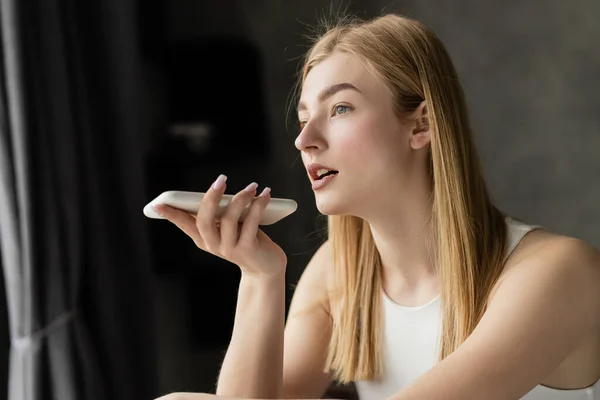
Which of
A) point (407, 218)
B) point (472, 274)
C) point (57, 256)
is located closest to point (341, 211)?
point (407, 218)

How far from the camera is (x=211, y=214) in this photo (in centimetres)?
128

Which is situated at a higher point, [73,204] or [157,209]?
[157,209]

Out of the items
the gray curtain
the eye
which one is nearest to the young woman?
the eye

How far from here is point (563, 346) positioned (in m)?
1.25

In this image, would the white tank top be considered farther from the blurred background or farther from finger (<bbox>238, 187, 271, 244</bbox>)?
the blurred background

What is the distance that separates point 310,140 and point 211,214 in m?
0.22

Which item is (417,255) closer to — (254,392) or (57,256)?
(254,392)

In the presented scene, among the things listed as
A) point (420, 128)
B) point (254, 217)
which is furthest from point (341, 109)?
point (254, 217)

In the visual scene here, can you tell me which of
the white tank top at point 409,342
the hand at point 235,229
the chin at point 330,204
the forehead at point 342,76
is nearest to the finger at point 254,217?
the hand at point 235,229

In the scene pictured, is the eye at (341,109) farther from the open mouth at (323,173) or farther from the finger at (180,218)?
the finger at (180,218)

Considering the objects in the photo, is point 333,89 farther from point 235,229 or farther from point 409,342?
point 409,342

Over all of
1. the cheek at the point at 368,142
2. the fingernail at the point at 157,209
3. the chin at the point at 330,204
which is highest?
the cheek at the point at 368,142

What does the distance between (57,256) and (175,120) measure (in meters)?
0.85

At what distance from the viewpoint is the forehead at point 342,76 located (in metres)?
1.42
